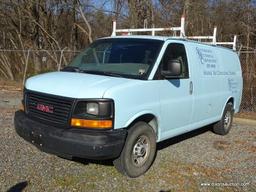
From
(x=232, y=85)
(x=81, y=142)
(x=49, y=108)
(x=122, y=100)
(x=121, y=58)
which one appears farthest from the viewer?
(x=232, y=85)

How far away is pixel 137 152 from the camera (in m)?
5.27

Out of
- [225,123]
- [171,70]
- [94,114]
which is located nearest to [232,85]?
[225,123]

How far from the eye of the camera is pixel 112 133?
465 centimetres

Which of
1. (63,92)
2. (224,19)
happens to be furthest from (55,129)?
(224,19)

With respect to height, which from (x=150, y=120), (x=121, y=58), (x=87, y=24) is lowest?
(x=150, y=120)

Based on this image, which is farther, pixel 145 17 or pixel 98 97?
pixel 145 17

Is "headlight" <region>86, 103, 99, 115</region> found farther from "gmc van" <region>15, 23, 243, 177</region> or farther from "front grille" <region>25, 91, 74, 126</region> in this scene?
"front grille" <region>25, 91, 74, 126</region>

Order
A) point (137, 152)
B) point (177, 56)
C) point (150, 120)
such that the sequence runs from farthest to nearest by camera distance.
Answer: point (177, 56), point (150, 120), point (137, 152)

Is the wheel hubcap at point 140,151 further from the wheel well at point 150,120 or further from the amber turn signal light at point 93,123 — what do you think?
the amber turn signal light at point 93,123

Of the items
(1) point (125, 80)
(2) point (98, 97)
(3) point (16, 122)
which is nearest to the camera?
(2) point (98, 97)

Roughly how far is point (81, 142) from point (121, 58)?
1809mm

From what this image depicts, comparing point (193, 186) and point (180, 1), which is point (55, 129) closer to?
point (193, 186)

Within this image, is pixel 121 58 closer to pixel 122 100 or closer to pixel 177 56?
pixel 177 56

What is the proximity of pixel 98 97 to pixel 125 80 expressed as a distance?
624 mm
